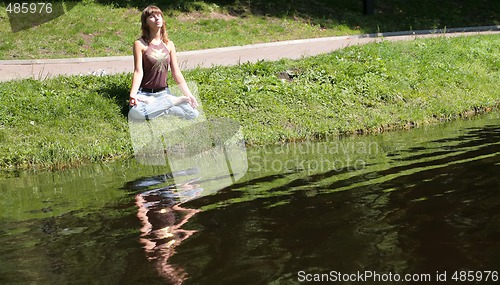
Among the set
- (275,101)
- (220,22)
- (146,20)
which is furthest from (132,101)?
(220,22)

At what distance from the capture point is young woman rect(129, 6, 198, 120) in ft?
39.4

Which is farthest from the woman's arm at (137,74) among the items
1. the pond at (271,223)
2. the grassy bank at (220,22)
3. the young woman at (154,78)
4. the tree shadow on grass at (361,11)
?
the tree shadow on grass at (361,11)

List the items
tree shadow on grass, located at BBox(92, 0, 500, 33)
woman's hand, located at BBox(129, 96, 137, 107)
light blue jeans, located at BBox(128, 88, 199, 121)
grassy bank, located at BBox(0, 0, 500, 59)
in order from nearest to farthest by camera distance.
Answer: woman's hand, located at BBox(129, 96, 137, 107) → light blue jeans, located at BBox(128, 88, 199, 121) → grassy bank, located at BBox(0, 0, 500, 59) → tree shadow on grass, located at BBox(92, 0, 500, 33)

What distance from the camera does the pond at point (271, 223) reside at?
4785 mm

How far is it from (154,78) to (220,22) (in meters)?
16.0

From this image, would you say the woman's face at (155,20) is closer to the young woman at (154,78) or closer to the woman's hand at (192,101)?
the young woman at (154,78)

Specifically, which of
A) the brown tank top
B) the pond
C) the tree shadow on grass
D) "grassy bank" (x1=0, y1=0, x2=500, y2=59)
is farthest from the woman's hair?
the tree shadow on grass

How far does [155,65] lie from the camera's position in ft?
40.0

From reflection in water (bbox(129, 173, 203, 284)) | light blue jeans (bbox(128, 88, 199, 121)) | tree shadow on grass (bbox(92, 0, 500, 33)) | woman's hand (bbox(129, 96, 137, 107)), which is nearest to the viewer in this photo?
reflection in water (bbox(129, 173, 203, 284))

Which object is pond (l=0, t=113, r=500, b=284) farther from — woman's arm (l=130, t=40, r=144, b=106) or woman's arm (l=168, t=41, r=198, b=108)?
woman's arm (l=168, t=41, r=198, b=108)

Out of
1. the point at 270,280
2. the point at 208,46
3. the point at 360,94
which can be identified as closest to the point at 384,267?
the point at 270,280

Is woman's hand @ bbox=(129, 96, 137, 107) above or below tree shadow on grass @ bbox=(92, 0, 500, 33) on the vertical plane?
below

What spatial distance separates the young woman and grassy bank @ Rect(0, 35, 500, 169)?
21.1 inches

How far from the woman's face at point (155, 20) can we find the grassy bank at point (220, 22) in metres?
9.68
